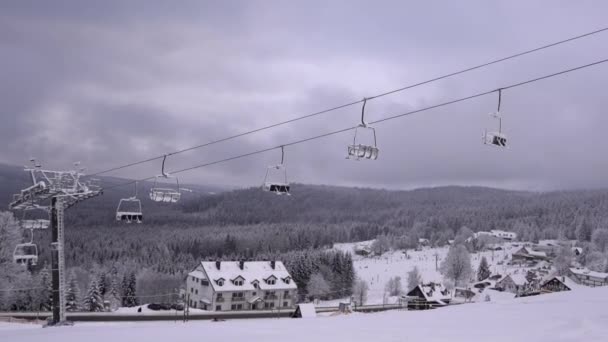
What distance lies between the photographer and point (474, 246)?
155 m

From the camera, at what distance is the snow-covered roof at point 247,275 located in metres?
62.8

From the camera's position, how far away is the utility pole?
23.4m

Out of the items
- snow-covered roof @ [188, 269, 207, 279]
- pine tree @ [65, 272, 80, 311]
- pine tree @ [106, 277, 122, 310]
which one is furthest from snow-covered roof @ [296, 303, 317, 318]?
pine tree @ [65, 272, 80, 311]

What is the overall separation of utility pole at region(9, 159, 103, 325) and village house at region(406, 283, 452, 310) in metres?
41.1

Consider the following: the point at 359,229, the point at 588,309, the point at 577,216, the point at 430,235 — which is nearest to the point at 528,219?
the point at 577,216

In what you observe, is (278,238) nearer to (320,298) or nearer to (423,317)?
(320,298)

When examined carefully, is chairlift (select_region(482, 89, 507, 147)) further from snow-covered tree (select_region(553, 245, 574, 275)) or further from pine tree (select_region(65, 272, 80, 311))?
snow-covered tree (select_region(553, 245, 574, 275))

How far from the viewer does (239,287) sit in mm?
63000

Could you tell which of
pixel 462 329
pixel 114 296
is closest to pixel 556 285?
pixel 114 296

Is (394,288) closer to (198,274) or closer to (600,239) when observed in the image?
(198,274)

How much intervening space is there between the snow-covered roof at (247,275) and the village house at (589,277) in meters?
50.4

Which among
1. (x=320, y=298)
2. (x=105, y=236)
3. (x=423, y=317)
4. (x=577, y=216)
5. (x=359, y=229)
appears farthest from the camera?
(x=359, y=229)

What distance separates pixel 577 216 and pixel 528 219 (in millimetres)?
20091

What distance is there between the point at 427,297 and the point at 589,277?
4009 cm
